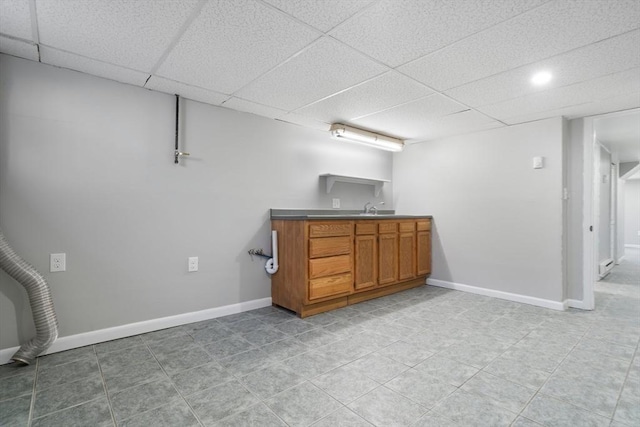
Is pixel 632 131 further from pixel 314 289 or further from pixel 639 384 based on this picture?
pixel 314 289

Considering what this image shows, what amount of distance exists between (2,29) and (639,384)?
13.9 ft

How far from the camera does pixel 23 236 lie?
211 cm

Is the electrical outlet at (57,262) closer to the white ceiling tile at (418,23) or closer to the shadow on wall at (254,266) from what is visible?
the shadow on wall at (254,266)

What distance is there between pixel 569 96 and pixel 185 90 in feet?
11.0

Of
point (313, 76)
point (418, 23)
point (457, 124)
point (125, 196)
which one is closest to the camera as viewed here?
point (418, 23)

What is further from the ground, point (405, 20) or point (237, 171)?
point (405, 20)

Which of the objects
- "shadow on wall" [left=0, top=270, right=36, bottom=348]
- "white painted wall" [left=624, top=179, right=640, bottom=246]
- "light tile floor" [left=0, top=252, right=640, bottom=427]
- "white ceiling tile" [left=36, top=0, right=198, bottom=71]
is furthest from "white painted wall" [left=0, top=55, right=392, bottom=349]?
"white painted wall" [left=624, top=179, right=640, bottom=246]

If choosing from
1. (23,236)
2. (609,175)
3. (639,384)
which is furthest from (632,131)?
(23,236)

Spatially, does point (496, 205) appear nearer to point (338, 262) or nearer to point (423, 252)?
point (423, 252)

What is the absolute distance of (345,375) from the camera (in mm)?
1883

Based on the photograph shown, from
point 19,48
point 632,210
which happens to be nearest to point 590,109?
point 19,48

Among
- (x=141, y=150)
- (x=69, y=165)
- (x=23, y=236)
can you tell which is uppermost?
(x=141, y=150)

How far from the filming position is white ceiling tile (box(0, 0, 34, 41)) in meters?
1.56

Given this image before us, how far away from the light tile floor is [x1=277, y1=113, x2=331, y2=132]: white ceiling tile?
2.10 metres
